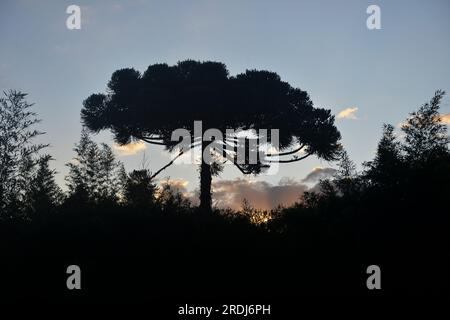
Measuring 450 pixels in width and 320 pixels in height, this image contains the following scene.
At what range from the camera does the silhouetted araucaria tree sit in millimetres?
23562

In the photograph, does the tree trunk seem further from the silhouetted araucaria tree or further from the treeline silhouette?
the treeline silhouette

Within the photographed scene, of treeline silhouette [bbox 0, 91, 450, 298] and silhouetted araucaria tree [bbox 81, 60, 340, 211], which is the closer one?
treeline silhouette [bbox 0, 91, 450, 298]

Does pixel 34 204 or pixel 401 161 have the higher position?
pixel 401 161

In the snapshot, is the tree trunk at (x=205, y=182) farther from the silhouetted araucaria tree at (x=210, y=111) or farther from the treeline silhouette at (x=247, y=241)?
the treeline silhouette at (x=247, y=241)

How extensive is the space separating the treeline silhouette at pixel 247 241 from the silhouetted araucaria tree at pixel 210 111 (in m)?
10.4

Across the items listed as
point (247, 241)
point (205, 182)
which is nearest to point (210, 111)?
point (205, 182)

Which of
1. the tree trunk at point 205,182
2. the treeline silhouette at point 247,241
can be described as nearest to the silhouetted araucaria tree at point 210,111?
the tree trunk at point 205,182

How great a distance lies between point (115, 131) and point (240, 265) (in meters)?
17.2

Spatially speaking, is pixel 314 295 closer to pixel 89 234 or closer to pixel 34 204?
pixel 89 234

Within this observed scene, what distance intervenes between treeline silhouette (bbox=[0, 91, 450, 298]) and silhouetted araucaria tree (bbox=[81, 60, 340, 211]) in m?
10.4

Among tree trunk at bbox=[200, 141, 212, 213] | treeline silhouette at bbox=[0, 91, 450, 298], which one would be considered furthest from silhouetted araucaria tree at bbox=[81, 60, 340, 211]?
treeline silhouette at bbox=[0, 91, 450, 298]

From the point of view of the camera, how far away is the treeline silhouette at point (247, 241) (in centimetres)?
893
